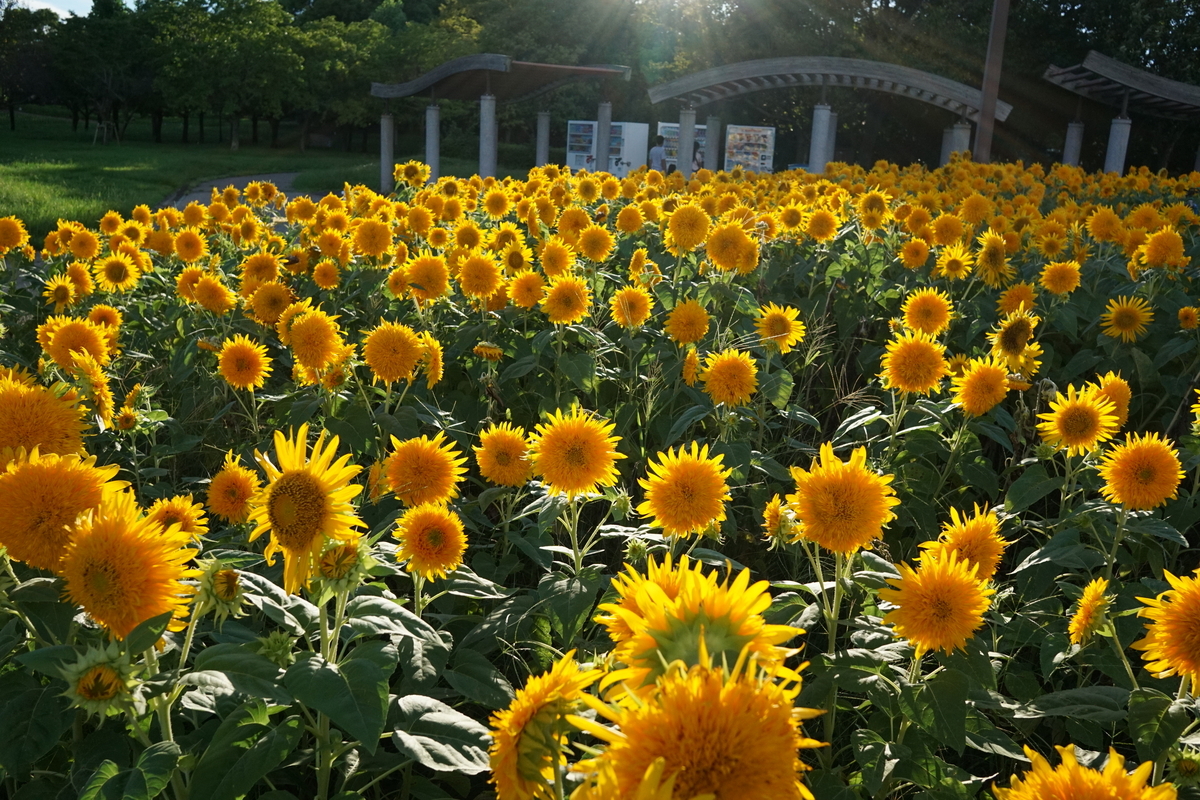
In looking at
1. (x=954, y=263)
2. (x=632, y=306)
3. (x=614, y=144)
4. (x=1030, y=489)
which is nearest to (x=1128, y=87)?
(x=614, y=144)

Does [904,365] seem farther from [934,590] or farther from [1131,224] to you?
[1131,224]

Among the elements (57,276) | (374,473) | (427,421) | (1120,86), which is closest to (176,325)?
(57,276)

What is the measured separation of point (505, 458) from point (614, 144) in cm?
2041

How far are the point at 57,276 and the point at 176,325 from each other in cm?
118

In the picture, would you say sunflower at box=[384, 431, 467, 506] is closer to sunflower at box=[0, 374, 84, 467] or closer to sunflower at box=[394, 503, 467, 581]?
sunflower at box=[394, 503, 467, 581]

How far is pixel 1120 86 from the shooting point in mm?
18438

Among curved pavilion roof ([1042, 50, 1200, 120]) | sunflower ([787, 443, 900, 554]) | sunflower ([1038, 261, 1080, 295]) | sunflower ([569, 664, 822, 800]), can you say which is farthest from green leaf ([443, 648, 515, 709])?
curved pavilion roof ([1042, 50, 1200, 120])

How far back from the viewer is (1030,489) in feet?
8.98

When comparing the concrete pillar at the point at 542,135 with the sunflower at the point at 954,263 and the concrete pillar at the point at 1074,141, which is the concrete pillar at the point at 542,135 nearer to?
the concrete pillar at the point at 1074,141

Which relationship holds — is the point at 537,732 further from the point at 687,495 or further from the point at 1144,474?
the point at 1144,474

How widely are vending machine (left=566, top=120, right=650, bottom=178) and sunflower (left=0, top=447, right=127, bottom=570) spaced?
20.2 metres

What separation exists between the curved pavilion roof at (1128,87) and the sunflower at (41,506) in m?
19.9

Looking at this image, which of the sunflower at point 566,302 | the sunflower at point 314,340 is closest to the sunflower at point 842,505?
the sunflower at point 314,340

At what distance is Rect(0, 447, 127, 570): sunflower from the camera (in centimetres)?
147
